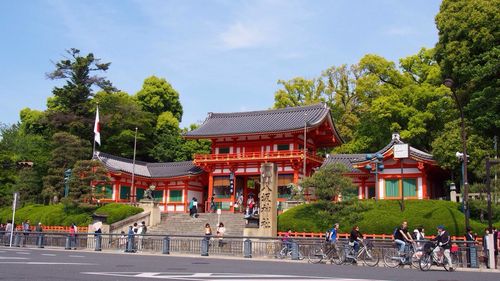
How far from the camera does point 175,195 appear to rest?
47562 mm

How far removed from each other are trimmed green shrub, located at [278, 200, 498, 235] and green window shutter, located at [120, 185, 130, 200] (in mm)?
21063

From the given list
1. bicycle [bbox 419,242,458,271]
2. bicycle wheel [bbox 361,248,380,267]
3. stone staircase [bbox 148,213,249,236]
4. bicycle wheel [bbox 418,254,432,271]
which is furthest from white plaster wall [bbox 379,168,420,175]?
bicycle wheel [bbox 418,254,432,271]

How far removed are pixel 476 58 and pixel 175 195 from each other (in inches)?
1154

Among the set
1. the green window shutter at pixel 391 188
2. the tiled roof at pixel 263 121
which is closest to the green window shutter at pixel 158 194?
the tiled roof at pixel 263 121

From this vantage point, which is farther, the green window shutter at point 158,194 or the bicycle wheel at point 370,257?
the green window shutter at point 158,194

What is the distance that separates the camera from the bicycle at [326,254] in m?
19.8

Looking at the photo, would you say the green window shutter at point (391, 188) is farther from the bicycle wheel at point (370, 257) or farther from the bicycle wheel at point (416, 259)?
the bicycle wheel at point (416, 259)

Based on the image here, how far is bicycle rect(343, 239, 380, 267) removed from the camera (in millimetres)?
19125

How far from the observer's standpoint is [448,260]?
17.5m

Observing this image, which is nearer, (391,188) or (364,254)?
(364,254)

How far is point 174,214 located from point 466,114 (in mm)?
23419

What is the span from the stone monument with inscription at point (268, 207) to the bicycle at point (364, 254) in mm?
7554

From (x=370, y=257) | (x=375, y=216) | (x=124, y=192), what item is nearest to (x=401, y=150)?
(x=375, y=216)

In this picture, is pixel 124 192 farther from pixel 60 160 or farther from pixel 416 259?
pixel 416 259
